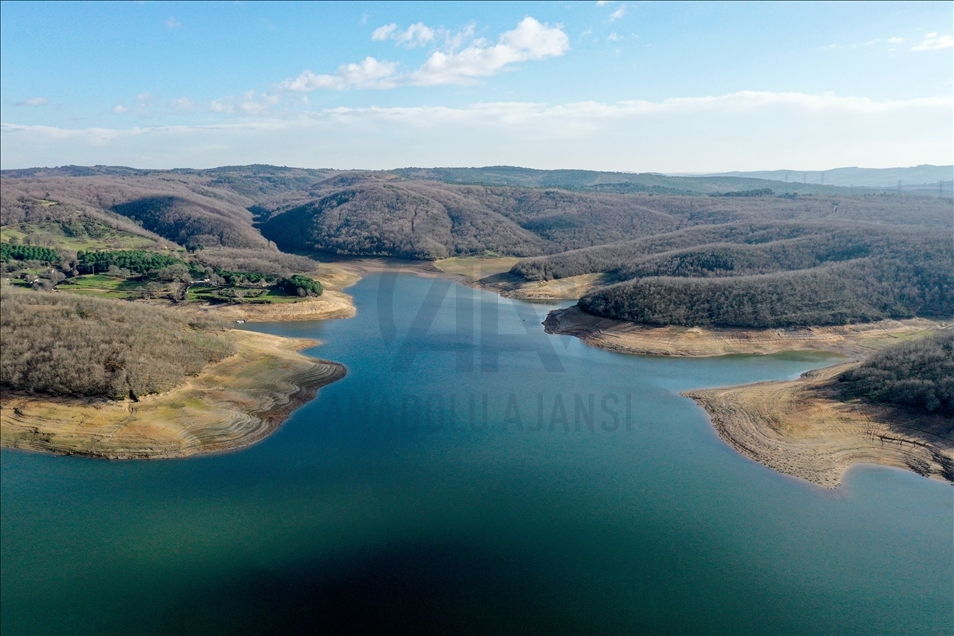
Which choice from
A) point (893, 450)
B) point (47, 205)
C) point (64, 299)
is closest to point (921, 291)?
point (893, 450)

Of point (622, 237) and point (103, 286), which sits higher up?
point (622, 237)

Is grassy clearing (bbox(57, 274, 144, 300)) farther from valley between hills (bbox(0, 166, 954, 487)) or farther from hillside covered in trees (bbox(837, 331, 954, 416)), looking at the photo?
hillside covered in trees (bbox(837, 331, 954, 416))

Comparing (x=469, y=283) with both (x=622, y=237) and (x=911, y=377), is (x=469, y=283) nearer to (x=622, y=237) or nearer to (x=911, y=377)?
(x=622, y=237)

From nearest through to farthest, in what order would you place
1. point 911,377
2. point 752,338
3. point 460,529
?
point 460,529
point 911,377
point 752,338

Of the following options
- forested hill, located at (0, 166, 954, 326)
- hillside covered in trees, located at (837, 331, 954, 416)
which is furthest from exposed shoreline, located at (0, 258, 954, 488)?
forested hill, located at (0, 166, 954, 326)

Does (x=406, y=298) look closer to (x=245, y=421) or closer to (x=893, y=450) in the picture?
(x=245, y=421)
